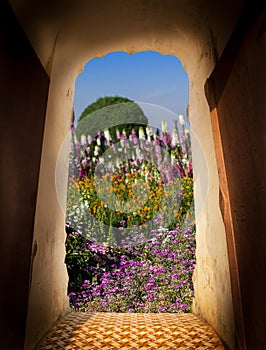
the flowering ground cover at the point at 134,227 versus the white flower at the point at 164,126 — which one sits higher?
the white flower at the point at 164,126

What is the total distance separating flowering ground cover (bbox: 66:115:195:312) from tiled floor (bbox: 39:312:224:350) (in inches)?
33.9

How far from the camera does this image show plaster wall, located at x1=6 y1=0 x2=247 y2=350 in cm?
127

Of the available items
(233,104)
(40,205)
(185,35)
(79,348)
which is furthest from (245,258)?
(185,35)

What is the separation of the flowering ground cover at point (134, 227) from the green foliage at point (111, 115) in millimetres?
1554

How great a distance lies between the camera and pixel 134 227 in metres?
2.85

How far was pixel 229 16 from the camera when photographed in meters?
1.15

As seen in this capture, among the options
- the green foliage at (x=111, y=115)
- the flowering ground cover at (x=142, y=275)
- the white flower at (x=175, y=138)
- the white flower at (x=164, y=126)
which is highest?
the green foliage at (x=111, y=115)

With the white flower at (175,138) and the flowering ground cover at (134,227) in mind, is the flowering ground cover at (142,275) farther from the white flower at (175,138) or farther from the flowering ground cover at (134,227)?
the white flower at (175,138)

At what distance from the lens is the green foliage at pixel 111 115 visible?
5.14m

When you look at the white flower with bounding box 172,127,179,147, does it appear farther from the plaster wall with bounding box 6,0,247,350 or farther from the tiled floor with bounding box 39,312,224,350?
the tiled floor with bounding box 39,312,224,350

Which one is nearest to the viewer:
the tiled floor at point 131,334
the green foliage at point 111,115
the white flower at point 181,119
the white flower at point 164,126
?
the tiled floor at point 131,334

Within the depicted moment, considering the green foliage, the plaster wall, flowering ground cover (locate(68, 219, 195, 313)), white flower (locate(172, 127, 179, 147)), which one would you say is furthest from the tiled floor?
the green foliage

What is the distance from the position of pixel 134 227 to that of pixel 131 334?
155 cm

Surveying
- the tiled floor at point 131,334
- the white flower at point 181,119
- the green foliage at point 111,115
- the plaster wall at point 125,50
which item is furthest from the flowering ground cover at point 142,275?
the green foliage at point 111,115
